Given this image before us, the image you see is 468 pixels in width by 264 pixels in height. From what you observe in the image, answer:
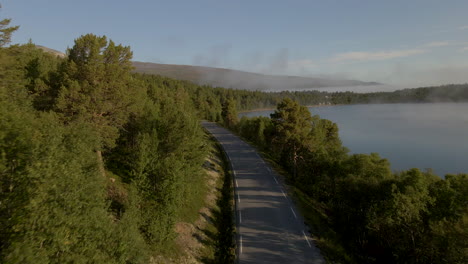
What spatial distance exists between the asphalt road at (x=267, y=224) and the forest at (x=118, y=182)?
5.07 metres

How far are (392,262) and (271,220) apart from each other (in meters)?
12.2

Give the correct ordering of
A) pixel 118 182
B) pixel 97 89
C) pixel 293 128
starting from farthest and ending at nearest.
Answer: pixel 293 128 → pixel 118 182 → pixel 97 89

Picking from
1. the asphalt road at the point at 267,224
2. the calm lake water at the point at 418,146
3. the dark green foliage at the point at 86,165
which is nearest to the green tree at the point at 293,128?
the asphalt road at the point at 267,224

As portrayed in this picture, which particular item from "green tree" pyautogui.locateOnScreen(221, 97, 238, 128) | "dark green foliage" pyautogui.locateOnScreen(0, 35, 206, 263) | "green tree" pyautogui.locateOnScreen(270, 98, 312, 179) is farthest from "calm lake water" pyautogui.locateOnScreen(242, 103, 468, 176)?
"dark green foliage" pyautogui.locateOnScreen(0, 35, 206, 263)

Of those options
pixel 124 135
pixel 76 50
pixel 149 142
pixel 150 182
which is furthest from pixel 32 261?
pixel 124 135

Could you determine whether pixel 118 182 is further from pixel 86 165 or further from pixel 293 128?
pixel 293 128

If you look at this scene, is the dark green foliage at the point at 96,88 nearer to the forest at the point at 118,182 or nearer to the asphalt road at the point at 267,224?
the forest at the point at 118,182

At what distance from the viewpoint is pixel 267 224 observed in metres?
24.2

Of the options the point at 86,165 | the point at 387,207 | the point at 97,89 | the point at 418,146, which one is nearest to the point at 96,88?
the point at 97,89

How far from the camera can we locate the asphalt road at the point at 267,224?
19.8 metres

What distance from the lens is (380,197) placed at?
24.2 metres

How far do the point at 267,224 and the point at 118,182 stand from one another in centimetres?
1391

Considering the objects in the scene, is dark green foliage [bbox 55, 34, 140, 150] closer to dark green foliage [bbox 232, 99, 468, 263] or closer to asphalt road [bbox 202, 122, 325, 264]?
asphalt road [bbox 202, 122, 325, 264]

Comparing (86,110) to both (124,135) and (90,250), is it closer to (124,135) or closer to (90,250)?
(124,135)
